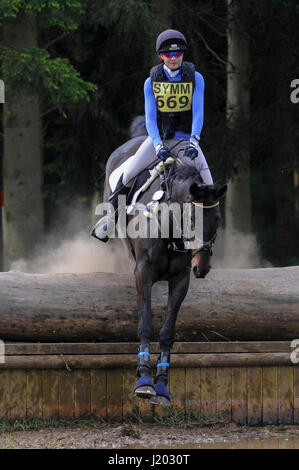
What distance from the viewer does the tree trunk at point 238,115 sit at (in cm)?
1875

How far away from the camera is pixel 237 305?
29.1ft

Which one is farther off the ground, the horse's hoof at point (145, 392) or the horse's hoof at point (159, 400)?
the horse's hoof at point (145, 392)

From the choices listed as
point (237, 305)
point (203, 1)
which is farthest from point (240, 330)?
point (203, 1)

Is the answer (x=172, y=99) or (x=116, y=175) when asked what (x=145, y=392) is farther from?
(x=116, y=175)

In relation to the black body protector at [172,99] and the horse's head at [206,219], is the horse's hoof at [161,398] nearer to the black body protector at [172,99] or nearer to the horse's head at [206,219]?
the horse's head at [206,219]

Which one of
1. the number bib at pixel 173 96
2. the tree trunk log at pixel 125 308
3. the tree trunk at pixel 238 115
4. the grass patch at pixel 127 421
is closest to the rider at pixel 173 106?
the number bib at pixel 173 96

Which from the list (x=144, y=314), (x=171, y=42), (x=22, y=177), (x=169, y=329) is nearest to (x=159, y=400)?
(x=169, y=329)

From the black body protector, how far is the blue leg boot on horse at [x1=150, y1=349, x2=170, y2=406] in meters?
2.25

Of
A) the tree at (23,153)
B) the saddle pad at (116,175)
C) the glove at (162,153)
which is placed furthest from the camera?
the tree at (23,153)

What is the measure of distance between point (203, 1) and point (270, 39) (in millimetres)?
2285

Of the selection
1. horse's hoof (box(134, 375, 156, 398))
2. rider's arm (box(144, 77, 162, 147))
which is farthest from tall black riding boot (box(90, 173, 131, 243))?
horse's hoof (box(134, 375, 156, 398))

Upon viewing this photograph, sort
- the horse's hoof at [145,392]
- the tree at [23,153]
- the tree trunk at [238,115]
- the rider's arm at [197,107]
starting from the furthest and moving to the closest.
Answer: the tree trunk at [238,115], the tree at [23,153], the rider's arm at [197,107], the horse's hoof at [145,392]

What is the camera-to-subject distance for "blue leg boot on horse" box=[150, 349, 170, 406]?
7.63 meters

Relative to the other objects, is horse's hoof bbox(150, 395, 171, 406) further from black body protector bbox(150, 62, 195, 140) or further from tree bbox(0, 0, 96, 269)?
tree bbox(0, 0, 96, 269)
